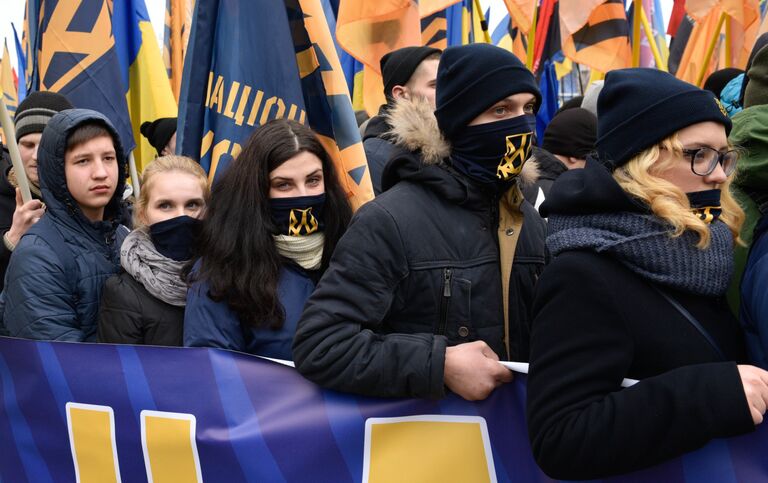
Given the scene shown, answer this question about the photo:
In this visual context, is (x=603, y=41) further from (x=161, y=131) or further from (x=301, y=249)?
(x=301, y=249)

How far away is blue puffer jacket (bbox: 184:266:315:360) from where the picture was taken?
111 inches

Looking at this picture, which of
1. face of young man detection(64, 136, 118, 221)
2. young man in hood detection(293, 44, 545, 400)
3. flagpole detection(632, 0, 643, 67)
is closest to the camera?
young man in hood detection(293, 44, 545, 400)

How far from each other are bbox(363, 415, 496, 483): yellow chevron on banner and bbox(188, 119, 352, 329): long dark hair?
638mm

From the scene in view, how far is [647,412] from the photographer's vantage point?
5.81ft

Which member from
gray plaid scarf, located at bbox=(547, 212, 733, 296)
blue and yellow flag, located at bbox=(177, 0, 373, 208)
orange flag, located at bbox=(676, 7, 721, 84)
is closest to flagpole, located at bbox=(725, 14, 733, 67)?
orange flag, located at bbox=(676, 7, 721, 84)

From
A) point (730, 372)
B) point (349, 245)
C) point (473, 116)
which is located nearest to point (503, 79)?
point (473, 116)

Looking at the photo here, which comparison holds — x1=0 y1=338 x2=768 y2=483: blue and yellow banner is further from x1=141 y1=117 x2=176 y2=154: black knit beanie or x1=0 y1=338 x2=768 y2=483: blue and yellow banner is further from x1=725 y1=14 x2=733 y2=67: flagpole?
x1=725 y1=14 x2=733 y2=67: flagpole

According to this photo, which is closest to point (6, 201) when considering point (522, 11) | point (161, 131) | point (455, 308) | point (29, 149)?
point (29, 149)

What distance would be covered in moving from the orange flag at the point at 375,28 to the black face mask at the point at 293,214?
2098 millimetres

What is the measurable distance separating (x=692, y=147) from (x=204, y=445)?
168cm

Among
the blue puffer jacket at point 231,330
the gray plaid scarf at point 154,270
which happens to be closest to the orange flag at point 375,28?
the gray plaid scarf at point 154,270

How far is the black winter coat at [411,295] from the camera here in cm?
227

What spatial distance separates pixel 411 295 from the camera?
2.38 metres

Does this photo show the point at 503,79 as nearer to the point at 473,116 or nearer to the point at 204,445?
the point at 473,116
